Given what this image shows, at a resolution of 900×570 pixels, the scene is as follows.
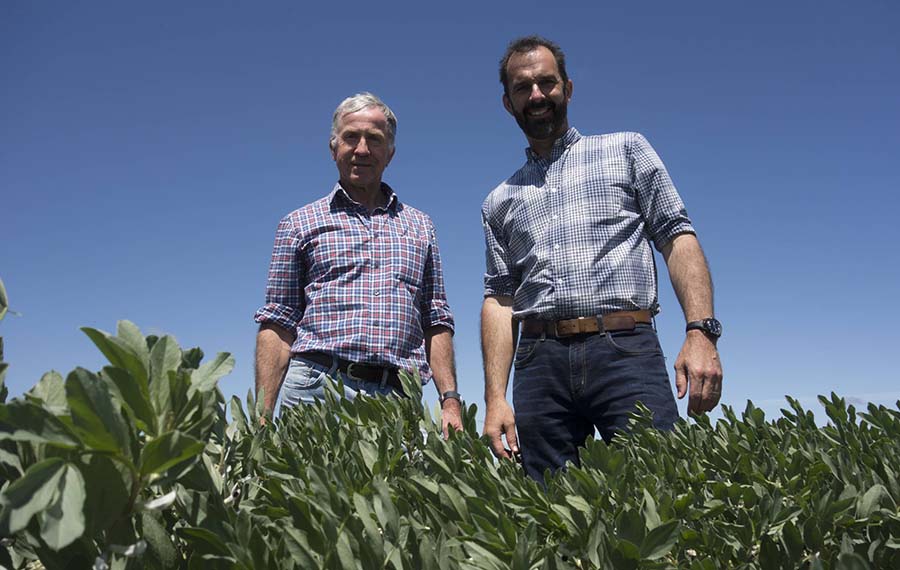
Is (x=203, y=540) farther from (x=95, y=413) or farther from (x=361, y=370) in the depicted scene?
(x=361, y=370)

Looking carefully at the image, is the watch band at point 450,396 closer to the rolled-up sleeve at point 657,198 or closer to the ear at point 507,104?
the rolled-up sleeve at point 657,198

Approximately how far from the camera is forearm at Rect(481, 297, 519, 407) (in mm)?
4812

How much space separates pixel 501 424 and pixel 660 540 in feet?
10.9

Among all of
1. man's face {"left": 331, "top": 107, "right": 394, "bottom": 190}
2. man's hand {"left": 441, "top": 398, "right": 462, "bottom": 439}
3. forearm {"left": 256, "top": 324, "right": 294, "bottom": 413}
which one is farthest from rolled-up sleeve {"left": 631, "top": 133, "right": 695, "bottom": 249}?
forearm {"left": 256, "top": 324, "right": 294, "bottom": 413}

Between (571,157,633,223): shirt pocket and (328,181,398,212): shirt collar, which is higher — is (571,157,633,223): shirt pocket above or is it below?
below

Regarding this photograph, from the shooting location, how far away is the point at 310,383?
4742 millimetres

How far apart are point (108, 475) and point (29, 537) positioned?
176mm

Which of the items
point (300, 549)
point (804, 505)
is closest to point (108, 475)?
point (300, 549)

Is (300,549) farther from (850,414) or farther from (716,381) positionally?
(716,381)

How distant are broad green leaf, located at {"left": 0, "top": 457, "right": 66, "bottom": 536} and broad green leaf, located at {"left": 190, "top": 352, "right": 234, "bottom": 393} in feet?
0.80

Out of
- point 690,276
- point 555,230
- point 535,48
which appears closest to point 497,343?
point 555,230

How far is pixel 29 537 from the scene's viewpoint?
3.25 ft

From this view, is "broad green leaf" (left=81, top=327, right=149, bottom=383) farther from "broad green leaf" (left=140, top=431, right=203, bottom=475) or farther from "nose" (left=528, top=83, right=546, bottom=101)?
"nose" (left=528, top=83, right=546, bottom=101)

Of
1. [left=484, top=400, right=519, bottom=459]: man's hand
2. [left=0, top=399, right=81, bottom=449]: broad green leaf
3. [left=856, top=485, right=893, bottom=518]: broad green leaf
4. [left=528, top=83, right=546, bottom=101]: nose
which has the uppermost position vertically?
[left=528, top=83, right=546, bottom=101]: nose
